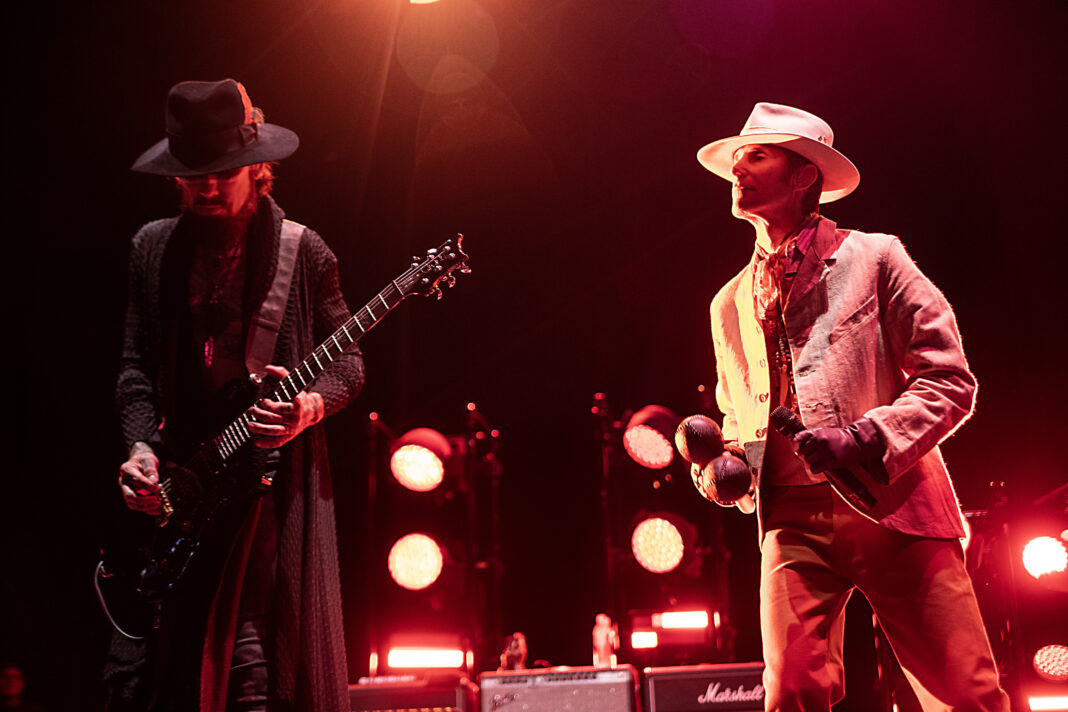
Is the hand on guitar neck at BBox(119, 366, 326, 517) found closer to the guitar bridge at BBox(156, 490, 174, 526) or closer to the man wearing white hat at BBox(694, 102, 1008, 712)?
the guitar bridge at BBox(156, 490, 174, 526)

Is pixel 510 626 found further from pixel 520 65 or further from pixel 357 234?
pixel 520 65

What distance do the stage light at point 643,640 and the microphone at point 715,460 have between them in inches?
142

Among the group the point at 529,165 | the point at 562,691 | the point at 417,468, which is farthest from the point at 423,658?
the point at 529,165

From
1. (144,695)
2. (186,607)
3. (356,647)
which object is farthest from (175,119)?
(356,647)

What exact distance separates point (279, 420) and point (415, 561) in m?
3.71

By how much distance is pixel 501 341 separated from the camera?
736 centimetres

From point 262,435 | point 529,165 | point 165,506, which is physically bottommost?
point 165,506

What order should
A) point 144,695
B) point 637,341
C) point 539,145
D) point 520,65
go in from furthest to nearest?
point 637,341 < point 539,145 < point 520,65 < point 144,695

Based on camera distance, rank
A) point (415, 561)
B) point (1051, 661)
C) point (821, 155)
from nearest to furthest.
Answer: point (821, 155) → point (1051, 661) → point (415, 561)

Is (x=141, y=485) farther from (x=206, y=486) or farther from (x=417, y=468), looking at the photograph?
(x=417, y=468)

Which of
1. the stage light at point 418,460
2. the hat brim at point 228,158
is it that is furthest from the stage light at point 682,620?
the hat brim at point 228,158

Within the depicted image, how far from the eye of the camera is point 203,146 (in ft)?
10.1

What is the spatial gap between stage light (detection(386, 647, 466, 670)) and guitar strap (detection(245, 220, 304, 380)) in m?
3.70

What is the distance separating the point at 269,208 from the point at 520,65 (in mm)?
3569
